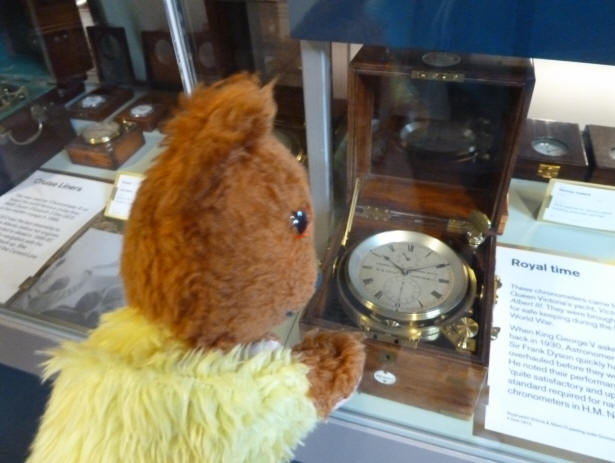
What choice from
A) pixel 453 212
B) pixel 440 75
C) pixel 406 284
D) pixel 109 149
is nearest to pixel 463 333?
pixel 406 284

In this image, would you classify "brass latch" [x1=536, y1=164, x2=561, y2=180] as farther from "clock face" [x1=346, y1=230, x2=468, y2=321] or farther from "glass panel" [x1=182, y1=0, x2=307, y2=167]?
"glass panel" [x1=182, y1=0, x2=307, y2=167]

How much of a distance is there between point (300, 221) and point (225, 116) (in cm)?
11

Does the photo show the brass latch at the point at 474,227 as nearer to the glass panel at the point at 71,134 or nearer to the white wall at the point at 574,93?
the white wall at the point at 574,93

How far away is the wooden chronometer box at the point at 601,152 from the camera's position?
2.73 ft

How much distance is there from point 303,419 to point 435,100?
57 centimetres

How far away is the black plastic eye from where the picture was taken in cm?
42

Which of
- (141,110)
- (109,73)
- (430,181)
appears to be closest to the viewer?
(430,181)

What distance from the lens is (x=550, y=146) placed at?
0.91m

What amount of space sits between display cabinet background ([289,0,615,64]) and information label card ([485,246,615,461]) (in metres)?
0.39

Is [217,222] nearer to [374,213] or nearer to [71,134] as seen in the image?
[374,213]

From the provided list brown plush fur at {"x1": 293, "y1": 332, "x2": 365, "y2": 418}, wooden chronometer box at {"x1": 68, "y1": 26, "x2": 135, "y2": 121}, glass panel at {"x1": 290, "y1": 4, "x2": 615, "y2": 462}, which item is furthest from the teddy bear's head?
wooden chronometer box at {"x1": 68, "y1": 26, "x2": 135, "y2": 121}

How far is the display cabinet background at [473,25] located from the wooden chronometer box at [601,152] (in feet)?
1.19

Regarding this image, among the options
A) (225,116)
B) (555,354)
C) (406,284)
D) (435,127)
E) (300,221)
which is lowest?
(555,354)

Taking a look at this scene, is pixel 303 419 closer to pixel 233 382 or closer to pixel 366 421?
pixel 233 382
